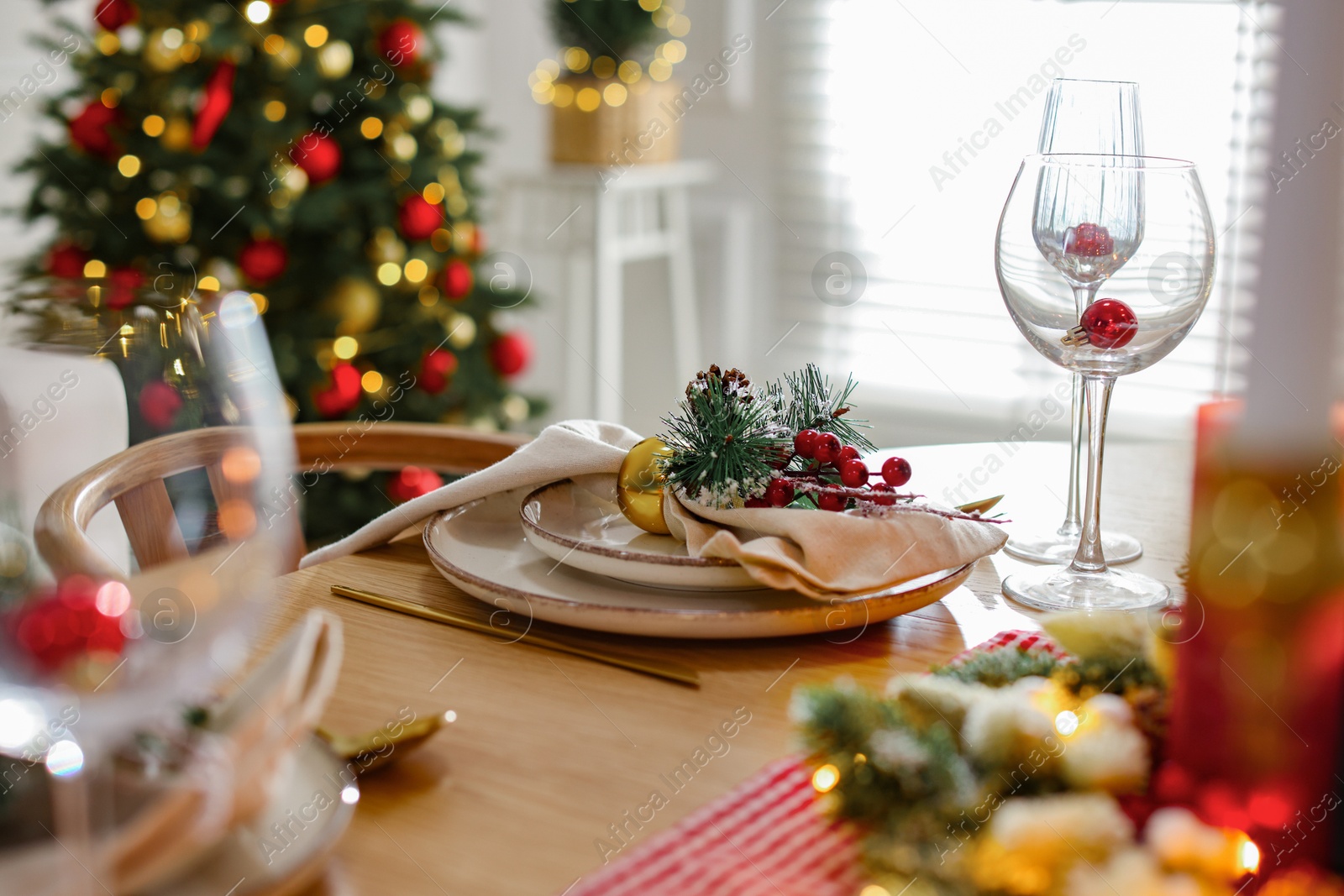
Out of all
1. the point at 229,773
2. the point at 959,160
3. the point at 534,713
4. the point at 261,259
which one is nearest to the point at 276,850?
the point at 229,773

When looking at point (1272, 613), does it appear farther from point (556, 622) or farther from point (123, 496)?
point (123, 496)

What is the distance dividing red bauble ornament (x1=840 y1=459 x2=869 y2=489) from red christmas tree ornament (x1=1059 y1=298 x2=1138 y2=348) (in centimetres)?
16

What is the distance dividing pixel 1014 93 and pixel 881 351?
701 mm

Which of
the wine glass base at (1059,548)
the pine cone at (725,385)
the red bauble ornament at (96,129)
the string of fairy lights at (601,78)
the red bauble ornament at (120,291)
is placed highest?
the string of fairy lights at (601,78)

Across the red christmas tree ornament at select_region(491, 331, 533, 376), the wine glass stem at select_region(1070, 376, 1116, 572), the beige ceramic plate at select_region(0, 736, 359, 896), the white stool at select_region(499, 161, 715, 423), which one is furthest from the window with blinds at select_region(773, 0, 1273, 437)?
the beige ceramic plate at select_region(0, 736, 359, 896)

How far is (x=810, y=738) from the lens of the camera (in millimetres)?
487

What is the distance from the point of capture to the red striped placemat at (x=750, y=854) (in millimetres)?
463

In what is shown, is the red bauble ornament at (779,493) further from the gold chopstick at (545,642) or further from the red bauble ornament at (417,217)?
the red bauble ornament at (417,217)

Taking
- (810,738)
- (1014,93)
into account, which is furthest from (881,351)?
(810,738)

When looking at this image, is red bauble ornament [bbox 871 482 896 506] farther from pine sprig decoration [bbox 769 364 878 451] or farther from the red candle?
the red candle

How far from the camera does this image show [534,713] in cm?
62

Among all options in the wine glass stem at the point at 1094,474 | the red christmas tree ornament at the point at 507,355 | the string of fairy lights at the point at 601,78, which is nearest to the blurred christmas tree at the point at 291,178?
the red christmas tree ornament at the point at 507,355

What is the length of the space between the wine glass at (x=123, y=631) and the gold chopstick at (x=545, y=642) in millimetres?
295

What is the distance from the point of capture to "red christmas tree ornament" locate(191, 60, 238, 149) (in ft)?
7.21
